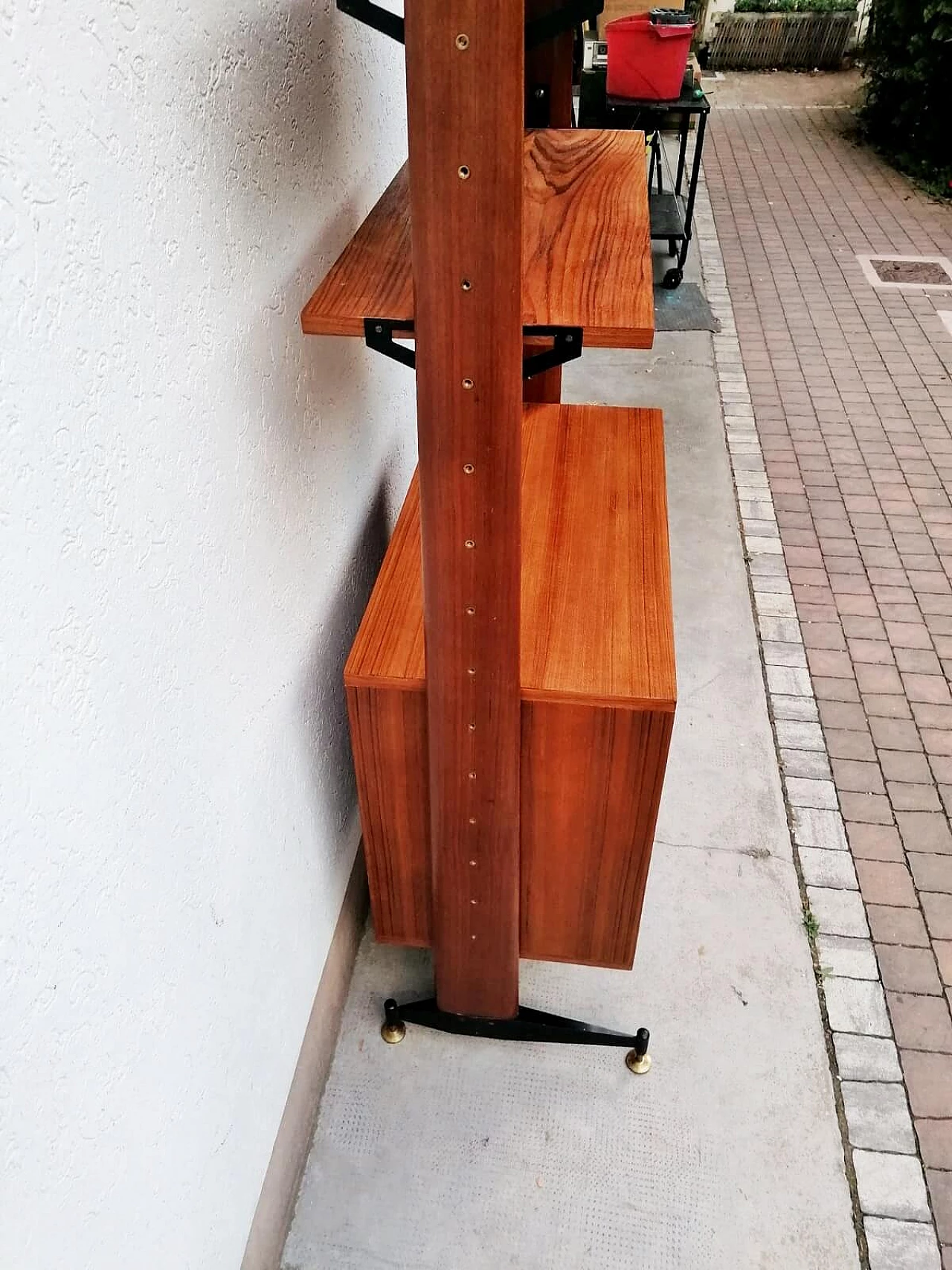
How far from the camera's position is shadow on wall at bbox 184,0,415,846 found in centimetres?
119

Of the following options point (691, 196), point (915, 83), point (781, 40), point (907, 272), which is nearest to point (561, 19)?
point (691, 196)

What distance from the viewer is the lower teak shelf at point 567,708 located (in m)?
1.48

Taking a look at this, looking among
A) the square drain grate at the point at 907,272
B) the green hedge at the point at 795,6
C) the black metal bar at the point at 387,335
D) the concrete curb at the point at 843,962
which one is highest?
the black metal bar at the point at 387,335

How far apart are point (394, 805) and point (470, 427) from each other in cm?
85

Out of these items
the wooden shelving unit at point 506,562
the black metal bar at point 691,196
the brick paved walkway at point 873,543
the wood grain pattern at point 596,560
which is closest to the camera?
the wooden shelving unit at point 506,562

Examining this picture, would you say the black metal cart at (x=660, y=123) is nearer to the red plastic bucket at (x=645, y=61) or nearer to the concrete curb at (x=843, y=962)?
the red plastic bucket at (x=645, y=61)

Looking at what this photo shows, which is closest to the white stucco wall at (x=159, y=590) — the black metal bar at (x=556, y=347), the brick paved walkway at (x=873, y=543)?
the black metal bar at (x=556, y=347)

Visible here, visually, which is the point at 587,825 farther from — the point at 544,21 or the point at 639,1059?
the point at 544,21

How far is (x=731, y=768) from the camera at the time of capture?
2.57 m

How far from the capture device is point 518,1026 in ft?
6.30

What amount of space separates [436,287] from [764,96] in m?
10.5

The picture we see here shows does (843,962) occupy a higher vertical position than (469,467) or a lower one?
lower

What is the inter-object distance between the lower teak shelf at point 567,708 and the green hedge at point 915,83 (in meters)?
6.79

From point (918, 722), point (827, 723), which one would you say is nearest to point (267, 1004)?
point (827, 723)
